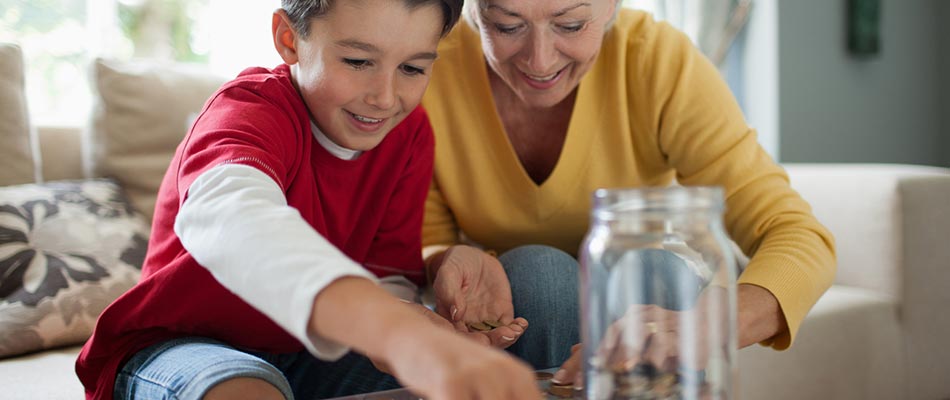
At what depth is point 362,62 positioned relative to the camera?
1.03 m

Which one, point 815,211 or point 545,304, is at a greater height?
point 545,304

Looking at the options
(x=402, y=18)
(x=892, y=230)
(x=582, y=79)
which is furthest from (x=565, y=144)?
(x=892, y=230)

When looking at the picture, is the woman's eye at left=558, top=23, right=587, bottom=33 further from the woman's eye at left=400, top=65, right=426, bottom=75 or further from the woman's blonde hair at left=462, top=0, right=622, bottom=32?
the woman's eye at left=400, top=65, right=426, bottom=75

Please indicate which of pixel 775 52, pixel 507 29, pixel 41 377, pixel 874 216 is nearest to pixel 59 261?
pixel 41 377

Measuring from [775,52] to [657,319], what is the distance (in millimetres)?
2968

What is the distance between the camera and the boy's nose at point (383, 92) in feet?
3.35

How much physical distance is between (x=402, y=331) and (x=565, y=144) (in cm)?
91

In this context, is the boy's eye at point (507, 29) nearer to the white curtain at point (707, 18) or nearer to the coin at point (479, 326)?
the coin at point (479, 326)

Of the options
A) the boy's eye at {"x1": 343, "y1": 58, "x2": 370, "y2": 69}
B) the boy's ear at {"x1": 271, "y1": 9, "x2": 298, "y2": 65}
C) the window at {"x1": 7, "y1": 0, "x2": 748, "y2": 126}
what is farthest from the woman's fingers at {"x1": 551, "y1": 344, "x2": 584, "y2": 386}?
the window at {"x1": 7, "y1": 0, "x2": 748, "y2": 126}

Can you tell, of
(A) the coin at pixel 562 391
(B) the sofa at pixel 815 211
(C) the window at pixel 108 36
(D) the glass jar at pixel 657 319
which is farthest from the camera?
(C) the window at pixel 108 36

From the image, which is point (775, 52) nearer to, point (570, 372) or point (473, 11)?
point (473, 11)

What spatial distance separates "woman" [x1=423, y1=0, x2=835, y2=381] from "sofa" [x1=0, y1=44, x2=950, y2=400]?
0.41m

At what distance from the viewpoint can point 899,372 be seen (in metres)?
1.81

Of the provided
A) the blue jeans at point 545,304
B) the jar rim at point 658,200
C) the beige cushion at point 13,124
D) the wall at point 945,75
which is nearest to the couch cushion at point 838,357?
the blue jeans at point 545,304
